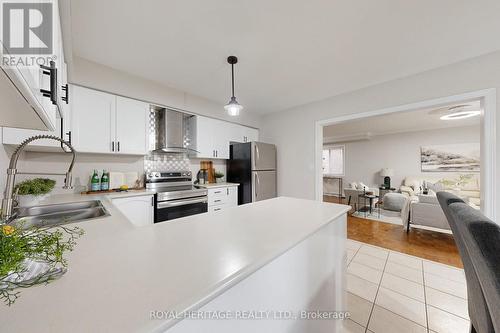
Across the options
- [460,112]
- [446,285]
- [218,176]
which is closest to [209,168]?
[218,176]

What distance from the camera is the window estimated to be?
7762 mm

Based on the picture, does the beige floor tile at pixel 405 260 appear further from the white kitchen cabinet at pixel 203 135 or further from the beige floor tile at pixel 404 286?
the white kitchen cabinet at pixel 203 135

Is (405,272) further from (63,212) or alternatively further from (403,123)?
(403,123)

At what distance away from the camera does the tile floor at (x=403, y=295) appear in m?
1.52

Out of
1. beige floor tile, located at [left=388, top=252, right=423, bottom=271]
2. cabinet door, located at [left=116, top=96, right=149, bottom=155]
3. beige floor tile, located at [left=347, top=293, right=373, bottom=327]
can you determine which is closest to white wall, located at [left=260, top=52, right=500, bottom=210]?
beige floor tile, located at [left=388, top=252, right=423, bottom=271]

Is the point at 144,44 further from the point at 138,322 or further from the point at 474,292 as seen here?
the point at 474,292

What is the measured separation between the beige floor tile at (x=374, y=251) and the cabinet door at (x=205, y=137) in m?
2.85

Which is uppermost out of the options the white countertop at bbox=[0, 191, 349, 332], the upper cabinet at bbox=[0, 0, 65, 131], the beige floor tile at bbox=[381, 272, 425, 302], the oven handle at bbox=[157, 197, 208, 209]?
the upper cabinet at bbox=[0, 0, 65, 131]

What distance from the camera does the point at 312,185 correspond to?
3486mm

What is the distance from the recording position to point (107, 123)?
7.55 ft

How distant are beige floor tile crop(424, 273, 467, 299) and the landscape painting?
5.28m

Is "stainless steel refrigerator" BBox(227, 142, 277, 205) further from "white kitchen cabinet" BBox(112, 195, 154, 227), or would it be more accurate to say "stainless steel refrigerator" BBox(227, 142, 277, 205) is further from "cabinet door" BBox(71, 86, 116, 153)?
"cabinet door" BBox(71, 86, 116, 153)

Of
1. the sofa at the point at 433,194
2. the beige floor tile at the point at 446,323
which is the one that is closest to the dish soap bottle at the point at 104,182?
the beige floor tile at the point at 446,323

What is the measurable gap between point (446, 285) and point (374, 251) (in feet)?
2.64
